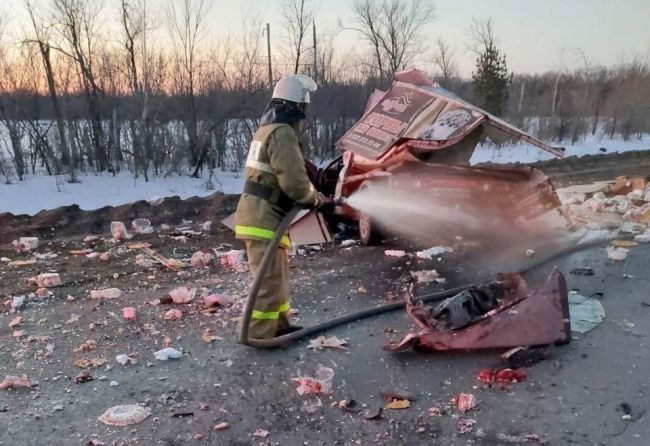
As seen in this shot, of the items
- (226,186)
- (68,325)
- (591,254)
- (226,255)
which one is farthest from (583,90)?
(68,325)

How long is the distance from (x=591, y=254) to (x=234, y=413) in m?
4.82

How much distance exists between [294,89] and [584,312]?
3.02m

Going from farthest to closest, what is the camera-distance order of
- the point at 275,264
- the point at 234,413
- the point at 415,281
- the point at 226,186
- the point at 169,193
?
the point at 226,186 → the point at 169,193 → the point at 415,281 → the point at 275,264 → the point at 234,413

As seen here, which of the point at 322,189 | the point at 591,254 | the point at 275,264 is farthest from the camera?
the point at 322,189

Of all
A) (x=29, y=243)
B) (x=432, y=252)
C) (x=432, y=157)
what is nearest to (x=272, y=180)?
(x=432, y=157)

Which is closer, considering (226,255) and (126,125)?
(226,255)

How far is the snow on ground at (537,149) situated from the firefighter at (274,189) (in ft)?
46.8

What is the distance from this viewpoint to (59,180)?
1241 centimetres

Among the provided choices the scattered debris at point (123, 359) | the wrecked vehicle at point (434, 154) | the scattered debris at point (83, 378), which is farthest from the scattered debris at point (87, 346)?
the wrecked vehicle at point (434, 154)

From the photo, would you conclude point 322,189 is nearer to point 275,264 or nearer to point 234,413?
point 275,264

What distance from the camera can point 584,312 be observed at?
476 cm

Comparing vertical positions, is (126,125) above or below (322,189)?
above

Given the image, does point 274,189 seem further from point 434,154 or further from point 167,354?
point 434,154

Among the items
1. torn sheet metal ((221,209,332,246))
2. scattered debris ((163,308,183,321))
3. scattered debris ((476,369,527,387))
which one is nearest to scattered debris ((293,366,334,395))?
scattered debris ((476,369,527,387))
